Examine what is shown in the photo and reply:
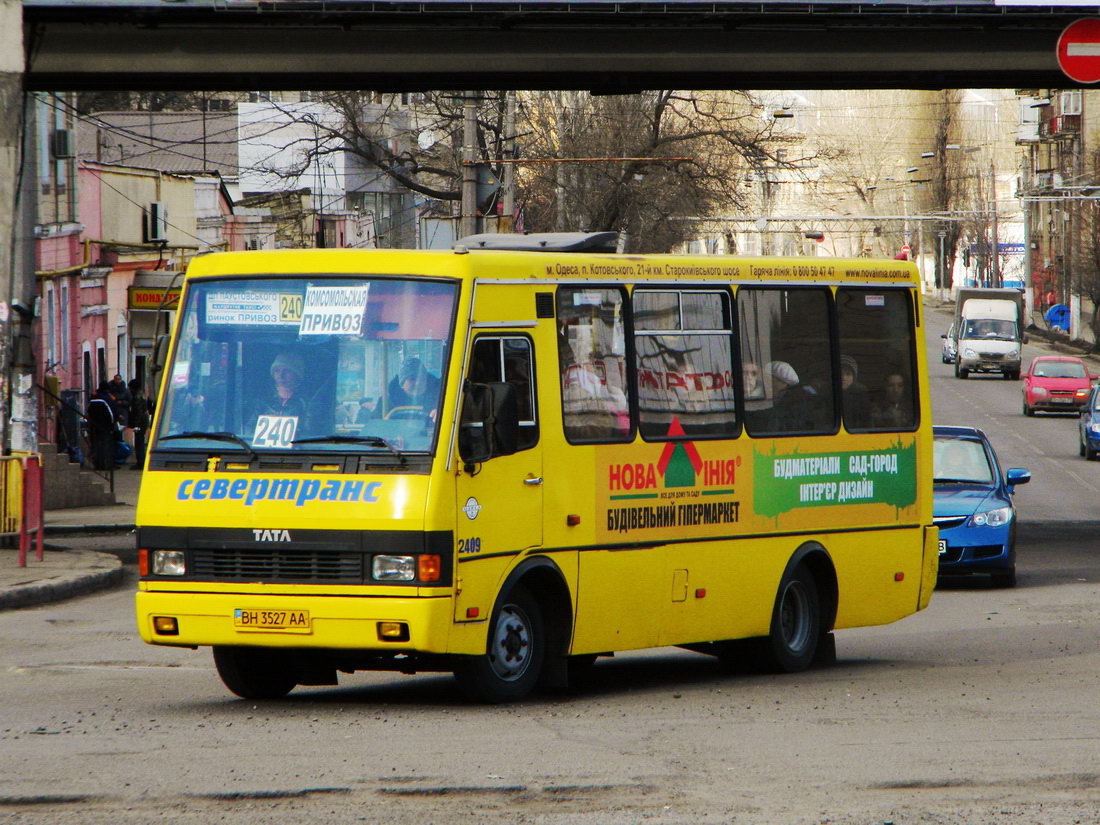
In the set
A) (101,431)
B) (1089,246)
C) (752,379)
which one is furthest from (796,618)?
(1089,246)

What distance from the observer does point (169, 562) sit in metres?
9.98

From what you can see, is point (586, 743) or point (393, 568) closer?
point (586, 743)

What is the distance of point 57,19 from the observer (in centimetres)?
2273

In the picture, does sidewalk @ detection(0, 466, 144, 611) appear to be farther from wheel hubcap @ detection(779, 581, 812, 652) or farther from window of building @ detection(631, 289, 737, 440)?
window of building @ detection(631, 289, 737, 440)

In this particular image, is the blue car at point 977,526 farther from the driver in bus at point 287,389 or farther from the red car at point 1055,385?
the red car at point 1055,385

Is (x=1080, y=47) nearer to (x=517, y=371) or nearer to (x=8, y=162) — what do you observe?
(x=8, y=162)

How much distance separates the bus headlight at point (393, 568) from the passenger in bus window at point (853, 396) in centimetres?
444

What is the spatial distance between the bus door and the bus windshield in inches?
12.1

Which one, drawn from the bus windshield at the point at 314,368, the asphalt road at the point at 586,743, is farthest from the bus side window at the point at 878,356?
→ the bus windshield at the point at 314,368

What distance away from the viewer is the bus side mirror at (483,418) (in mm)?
9805

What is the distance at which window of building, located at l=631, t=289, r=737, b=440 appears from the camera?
37.2ft

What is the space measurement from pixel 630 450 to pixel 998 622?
6.10 meters

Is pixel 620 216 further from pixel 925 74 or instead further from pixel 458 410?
pixel 458 410

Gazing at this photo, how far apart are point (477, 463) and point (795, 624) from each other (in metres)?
3.66
